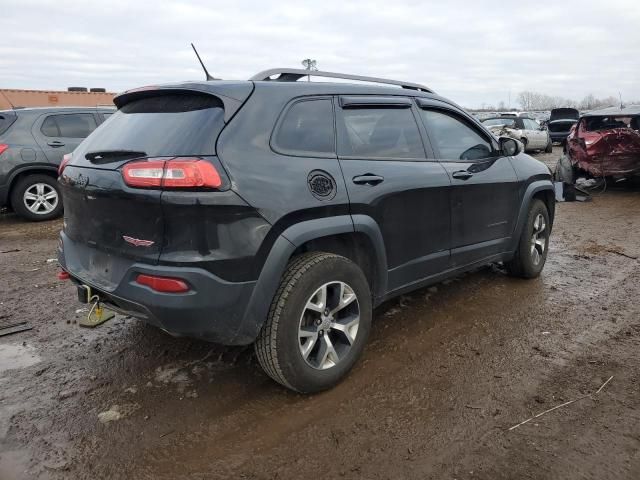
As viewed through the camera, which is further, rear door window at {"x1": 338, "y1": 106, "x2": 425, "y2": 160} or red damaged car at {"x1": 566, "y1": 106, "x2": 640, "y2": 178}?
red damaged car at {"x1": 566, "y1": 106, "x2": 640, "y2": 178}

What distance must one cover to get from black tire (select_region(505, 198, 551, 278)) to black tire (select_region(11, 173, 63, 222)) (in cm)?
647

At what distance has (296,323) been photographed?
2797 millimetres

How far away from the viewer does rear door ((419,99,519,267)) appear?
390cm

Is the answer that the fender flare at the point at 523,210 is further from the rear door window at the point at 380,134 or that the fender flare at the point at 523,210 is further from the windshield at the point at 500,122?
the windshield at the point at 500,122

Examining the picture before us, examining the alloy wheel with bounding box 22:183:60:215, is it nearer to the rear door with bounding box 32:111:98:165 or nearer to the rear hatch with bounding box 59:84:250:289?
the rear door with bounding box 32:111:98:165

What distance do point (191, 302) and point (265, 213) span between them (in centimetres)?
57

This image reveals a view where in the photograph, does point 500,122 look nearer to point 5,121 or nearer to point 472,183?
point 5,121

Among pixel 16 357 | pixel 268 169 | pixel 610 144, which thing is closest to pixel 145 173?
pixel 268 169

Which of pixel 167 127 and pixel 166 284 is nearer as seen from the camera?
pixel 166 284

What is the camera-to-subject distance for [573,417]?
2.76 m

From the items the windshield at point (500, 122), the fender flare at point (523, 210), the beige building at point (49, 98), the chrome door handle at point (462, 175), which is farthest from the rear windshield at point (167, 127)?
the beige building at point (49, 98)

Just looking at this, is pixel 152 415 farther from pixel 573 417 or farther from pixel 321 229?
pixel 573 417

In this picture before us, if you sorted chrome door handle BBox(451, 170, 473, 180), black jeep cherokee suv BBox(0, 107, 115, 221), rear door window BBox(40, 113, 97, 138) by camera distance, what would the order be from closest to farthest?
1. chrome door handle BBox(451, 170, 473, 180)
2. black jeep cherokee suv BBox(0, 107, 115, 221)
3. rear door window BBox(40, 113, 97, 138)

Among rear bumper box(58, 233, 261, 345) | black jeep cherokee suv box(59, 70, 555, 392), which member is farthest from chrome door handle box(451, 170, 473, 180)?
rear bumper box(58, 233, 261, 345)
